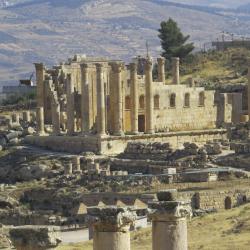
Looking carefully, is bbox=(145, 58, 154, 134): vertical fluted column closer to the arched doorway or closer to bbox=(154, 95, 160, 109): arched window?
bbox=(154, 95, 160, 109): arched window

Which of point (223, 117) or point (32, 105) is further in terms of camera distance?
point (32, 105)

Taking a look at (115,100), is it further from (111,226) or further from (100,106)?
(111,226)

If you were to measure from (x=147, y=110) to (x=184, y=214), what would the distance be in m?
53.7

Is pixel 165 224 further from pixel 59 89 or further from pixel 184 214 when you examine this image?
pixel 59 89

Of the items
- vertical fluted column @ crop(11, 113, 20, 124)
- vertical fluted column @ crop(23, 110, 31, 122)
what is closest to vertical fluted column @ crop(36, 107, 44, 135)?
vertical fluted column @ crop(11, 113, 20, 124)

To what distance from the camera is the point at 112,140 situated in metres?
75.1

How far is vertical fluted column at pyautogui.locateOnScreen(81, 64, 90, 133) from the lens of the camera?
78.6m

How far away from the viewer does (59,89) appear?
8662 cm

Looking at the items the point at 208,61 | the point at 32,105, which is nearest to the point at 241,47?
the point at 208,61

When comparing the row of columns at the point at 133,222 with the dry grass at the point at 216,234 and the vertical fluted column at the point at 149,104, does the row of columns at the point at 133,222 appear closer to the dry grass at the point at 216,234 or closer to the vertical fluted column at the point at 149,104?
the dry grass at the point at 216,234

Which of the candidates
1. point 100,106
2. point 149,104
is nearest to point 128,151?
point 100,106

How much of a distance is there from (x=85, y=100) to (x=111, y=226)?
180 ft

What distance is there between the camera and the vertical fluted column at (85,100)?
78.6 metres

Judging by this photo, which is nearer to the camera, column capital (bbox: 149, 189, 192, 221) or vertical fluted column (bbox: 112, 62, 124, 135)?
column capital (bbox: 149, 189, 192, 221)
